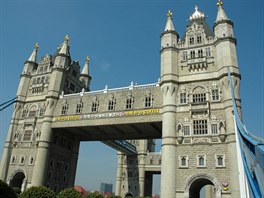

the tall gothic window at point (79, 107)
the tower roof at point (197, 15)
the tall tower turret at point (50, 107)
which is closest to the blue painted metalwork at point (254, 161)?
the tower roof at point (197, 15)

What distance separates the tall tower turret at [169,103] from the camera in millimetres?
38344

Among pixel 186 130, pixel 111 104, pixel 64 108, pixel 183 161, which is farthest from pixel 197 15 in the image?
pixel 64 108

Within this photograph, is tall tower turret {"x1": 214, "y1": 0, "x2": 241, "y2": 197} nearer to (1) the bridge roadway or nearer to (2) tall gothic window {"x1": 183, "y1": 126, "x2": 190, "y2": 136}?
(2) tall gothic window {"x1": 183, "y1": 126, "x2": 190, "y2": 136}

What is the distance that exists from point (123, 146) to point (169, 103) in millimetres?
36451

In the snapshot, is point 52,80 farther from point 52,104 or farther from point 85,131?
point 85,131

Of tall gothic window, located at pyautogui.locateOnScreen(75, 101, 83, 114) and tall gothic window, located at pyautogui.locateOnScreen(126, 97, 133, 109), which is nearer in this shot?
tall gothic window, located at pyautogui.locateOnScreen(126, 97, 133, 109)

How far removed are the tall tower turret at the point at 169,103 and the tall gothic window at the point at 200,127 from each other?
3.16 metres

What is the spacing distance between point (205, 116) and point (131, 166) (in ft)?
162

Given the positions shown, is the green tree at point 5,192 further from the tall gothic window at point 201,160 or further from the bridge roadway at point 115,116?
the tall gothic window at point 201,160

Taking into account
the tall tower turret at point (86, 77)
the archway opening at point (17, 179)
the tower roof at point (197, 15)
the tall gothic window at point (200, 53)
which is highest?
the tower roof at point (197, 15)

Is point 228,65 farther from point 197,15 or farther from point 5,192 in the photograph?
point 5,192

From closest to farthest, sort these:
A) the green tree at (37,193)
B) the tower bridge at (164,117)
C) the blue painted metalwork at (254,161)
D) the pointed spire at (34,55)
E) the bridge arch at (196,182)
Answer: the blue painted metalwork at (254,161) < the green tree at (37,193) < the bridge arch at (196,182) < the tower bridge at (164,117) < the pointed spire at (34,55)

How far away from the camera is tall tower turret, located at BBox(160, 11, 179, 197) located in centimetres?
3834

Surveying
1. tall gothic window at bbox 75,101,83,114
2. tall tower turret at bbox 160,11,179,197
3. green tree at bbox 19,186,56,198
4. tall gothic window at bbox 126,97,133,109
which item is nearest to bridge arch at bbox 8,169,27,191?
tall gothic window at bbox 75,101,83,114
